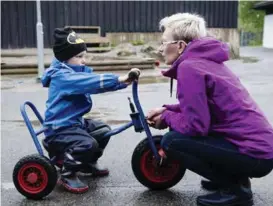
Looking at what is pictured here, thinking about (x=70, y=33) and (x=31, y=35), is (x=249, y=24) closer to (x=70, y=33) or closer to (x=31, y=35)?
A: (x=31, y=35)

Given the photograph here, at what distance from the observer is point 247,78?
12.6 m

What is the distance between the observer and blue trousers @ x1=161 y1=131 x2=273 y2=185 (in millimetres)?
3197

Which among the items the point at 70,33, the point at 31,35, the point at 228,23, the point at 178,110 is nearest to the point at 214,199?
the point at 178,110

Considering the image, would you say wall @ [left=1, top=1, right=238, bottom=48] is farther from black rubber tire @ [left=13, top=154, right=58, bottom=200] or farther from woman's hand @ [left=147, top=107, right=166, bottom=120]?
woman's hand @ [left=147, top=107, right=166, bottom=120]

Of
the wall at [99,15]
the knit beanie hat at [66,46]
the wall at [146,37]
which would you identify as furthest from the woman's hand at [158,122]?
the wall at [146,37]

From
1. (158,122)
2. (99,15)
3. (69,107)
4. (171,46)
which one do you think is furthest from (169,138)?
(99,15)

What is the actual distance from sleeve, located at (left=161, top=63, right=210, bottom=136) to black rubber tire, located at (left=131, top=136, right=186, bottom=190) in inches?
24.9

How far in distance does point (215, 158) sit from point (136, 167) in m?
0.79

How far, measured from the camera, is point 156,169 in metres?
3.81

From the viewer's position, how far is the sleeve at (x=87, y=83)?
3568 millimetres

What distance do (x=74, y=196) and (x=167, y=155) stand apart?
86cm

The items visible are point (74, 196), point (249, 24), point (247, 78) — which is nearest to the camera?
point (74, 196)

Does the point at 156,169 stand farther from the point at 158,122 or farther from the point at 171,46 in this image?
the point at 171,46

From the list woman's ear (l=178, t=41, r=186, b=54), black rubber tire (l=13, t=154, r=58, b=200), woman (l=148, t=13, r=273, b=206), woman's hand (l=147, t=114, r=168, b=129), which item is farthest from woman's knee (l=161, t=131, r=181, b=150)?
black rubber tire (l=13, t=154, r=58, b=200)
